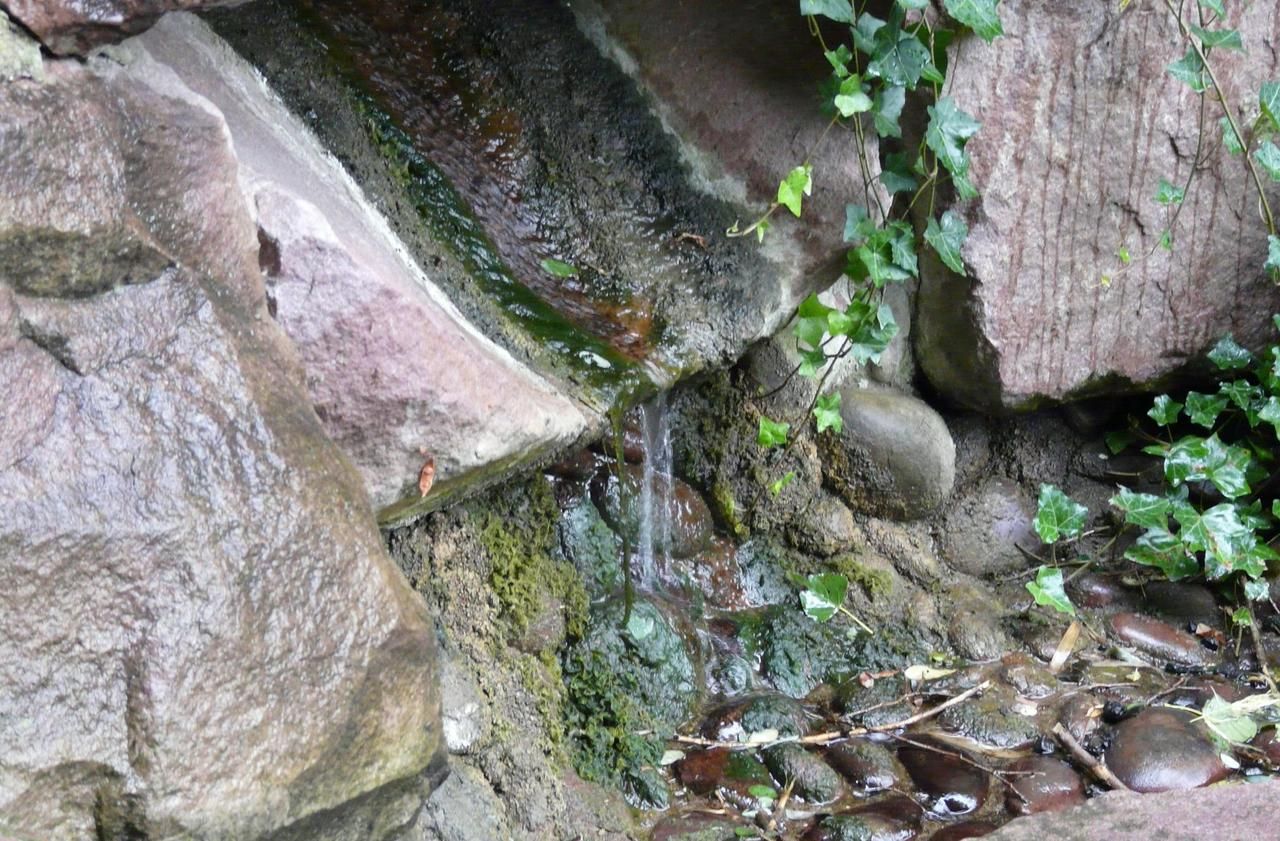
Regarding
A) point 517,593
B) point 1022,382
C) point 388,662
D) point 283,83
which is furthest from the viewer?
point 1022,382

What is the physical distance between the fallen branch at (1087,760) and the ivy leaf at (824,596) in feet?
1.79

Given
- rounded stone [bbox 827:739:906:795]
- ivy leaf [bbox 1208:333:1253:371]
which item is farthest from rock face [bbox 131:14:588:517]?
ivy leaf [bbox 1208:333:1253:371]

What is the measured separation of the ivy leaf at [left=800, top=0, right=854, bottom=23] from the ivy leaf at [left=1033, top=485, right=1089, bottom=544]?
136cm

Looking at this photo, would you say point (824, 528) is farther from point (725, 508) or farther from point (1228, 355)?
point (1228, 355)

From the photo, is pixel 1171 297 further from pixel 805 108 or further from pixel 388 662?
pixel 388 662

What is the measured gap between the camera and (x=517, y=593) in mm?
2359

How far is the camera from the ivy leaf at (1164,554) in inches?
121

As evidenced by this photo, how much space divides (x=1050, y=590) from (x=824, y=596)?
543 millimetres

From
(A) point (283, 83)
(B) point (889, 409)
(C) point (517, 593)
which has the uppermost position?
(A) point (283, 83)

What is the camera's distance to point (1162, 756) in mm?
2523

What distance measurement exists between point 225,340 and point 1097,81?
212 centimetres

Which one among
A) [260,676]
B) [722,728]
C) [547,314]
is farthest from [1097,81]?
[260,676]

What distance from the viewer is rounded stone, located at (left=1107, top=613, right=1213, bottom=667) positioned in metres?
3.02

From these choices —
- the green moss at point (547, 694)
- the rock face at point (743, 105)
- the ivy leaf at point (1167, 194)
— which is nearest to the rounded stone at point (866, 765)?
the green moss at point (547, 694)
